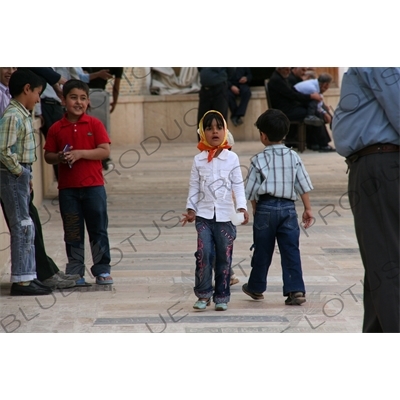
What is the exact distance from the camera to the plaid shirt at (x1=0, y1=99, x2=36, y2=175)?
5.98 meters

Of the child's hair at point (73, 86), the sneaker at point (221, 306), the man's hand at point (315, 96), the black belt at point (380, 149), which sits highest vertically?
the child's hair at point (73, 86)

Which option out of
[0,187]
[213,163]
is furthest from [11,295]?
[213,163]

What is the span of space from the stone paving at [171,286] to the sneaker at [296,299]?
0.22 feet

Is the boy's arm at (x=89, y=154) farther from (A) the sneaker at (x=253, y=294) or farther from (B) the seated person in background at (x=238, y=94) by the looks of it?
(B) the seated person in background at (x=238, y=94)

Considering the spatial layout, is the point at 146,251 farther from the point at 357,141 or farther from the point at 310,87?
the point at 310,87

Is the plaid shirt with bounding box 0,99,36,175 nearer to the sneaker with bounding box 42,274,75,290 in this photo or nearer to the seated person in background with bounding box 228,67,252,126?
the sneaker with bounding box 42,274,75,290

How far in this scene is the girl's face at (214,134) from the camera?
5805mm

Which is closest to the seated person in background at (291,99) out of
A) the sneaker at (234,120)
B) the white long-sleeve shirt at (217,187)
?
the sneaker at (234,120)

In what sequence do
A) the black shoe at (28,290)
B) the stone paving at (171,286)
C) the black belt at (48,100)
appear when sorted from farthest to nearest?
the black belt at (48,100) < the black shoe at (28,290) < the stone paving at (171,286)

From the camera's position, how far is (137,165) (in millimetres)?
15055

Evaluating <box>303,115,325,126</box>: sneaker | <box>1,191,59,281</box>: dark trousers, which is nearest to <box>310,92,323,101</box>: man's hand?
<box>303,115,325,126</box>: sneaker

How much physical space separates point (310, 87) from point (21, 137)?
398 inches

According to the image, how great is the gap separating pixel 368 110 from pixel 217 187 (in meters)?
1.60

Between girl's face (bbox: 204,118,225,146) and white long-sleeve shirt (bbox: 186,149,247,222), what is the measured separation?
0.09m
